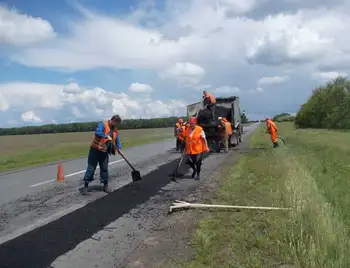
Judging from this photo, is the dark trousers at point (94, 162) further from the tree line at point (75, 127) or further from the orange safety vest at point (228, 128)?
the tree line at point (75, 127)

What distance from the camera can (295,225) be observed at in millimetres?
6305

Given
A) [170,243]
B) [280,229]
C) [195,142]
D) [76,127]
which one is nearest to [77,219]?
[170,243]

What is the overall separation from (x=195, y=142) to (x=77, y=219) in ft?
18.3

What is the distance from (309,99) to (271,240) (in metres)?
75.5

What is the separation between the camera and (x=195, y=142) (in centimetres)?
1270

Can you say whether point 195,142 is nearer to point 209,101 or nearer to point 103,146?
point 103,146

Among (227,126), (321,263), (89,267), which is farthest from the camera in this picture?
(227,126)

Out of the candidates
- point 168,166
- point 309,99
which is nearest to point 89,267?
point 168,166

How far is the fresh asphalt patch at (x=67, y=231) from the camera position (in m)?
5.77

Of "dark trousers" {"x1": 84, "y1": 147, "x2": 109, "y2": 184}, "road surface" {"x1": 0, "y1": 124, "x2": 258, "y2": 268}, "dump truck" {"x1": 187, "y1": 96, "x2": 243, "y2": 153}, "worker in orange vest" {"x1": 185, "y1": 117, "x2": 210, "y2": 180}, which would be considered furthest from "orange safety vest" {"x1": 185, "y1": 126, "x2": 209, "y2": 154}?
"dump truck" {"x1": 187, "y1": 96, "x2": 243, "y2": 153}

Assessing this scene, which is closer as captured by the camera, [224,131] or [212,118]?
[224,131]

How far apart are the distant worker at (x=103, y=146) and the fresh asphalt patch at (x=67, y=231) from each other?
0.68 metres

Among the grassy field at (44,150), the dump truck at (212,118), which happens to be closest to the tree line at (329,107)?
the grassy field at (44,150)

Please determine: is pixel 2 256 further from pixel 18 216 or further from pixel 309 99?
pixel 309 99
